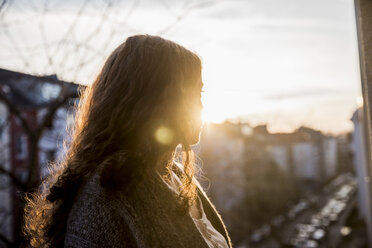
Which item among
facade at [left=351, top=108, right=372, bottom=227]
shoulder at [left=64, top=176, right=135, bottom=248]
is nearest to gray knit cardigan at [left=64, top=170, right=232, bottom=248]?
shoulder at [left=64, top=176, right=135, bottom=248]

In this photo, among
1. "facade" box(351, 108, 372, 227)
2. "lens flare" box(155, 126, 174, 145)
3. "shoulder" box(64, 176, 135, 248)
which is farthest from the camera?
"facade" box(351, 108, 372, 227)

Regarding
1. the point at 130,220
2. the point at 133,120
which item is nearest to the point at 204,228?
the point at 130,220

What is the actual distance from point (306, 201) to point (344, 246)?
16.8 metres

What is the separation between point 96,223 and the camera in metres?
1.20

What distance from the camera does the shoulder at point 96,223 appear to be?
46.5 inches

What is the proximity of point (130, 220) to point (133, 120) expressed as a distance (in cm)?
32

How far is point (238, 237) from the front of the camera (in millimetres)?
22578

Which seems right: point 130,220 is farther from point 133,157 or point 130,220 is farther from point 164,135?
point 164,135

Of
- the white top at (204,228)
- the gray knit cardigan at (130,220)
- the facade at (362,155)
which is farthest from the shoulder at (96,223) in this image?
the facade at (362,155)

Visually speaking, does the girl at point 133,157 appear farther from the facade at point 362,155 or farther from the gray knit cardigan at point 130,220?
the facade at point 362,155

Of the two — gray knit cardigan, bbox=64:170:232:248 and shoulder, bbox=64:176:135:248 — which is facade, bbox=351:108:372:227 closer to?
gray knit cardigan, bbox=64:170:232:248

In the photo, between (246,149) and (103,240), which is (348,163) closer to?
(246,149)

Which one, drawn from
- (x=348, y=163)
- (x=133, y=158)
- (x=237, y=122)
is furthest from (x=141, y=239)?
(x=348, y=163)

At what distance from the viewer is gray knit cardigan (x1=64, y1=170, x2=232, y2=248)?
118 centimetres
